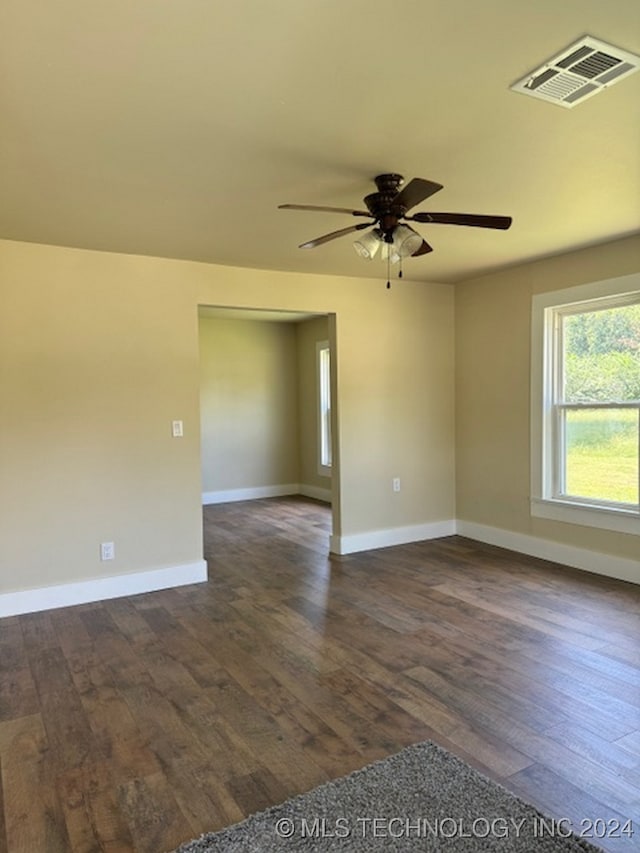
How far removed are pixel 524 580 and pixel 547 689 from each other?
1.65 meters

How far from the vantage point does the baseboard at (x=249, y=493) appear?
7.67 metres

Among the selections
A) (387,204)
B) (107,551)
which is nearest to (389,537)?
(107,551)

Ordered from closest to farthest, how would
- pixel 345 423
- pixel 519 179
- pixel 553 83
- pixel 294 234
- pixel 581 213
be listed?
pixel 553 83 < pixel 519 179 < pixel 581 213 < pixel 294 234 < pixel 345 423

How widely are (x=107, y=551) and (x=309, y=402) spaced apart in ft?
14.4

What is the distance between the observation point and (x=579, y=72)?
6.19 feet

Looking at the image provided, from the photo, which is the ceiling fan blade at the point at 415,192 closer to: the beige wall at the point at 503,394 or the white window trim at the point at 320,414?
the beige wall at the point at 503,394

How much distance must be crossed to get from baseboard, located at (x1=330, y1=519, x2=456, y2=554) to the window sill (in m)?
1.01

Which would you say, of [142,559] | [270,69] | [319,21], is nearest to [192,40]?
[270,69]

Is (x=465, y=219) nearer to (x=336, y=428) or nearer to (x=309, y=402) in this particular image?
(x=336, y=428)

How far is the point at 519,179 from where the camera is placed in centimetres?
282

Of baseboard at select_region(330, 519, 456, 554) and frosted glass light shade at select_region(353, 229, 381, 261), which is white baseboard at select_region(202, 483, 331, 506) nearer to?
baseboard at select_region(330, 519, 456, 554)

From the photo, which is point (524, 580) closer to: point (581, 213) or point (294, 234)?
point (581, 213)

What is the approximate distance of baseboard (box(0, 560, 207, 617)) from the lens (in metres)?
3.73

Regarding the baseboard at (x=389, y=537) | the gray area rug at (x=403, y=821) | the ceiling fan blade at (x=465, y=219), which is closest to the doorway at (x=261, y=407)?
the baseboard at (x=389, y=537)
